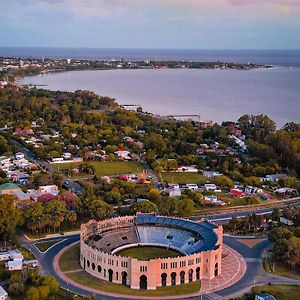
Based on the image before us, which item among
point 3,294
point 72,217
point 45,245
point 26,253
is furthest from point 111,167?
point 3,294

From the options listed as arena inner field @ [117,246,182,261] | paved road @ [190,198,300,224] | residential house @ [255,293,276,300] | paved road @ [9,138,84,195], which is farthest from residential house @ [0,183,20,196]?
residential house @ [255,293,276,300]

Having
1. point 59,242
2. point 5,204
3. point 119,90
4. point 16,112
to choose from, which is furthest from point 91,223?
point 119,90

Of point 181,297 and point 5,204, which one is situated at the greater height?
point 5,204

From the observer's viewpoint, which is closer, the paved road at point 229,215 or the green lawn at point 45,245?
the green lawn at point 45,245

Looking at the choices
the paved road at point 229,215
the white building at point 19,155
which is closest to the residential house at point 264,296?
the paved road at point 229,215

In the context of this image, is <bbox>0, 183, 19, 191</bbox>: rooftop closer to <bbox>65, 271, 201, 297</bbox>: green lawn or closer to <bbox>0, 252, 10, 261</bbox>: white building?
<bbox>0, 252, 10, 261</bbox>: white building

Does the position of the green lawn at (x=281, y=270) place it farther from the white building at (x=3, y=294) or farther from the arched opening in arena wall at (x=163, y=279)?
the white building at (x=3, y=294)

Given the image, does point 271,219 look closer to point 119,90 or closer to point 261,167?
point 261,167

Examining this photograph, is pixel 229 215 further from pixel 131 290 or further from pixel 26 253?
pixel 26 253
